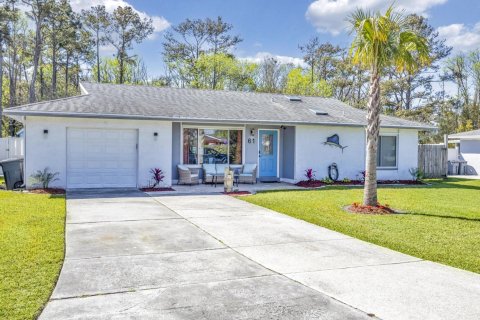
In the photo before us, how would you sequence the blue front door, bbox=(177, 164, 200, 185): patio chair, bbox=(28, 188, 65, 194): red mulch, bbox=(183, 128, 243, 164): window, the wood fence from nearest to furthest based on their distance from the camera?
1. bbox=(28, 188, 65, 194): red mulch
2. bbox=(177, 164, 200, 185): patio chair
3. bbox=(183, 128, 243, 164): window
4. the blue front door
5. the wood fence

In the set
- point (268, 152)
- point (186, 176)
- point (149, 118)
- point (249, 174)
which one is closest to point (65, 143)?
point (149, 118)

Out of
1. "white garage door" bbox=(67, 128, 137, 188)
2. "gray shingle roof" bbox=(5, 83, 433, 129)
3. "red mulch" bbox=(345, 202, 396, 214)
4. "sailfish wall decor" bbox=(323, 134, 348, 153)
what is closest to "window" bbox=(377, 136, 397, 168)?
"gray shingle roof" bbox=(5, 83, 433, 129)

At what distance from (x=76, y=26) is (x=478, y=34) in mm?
33201

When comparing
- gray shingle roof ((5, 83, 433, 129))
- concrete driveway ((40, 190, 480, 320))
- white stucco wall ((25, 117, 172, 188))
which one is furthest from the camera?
gray shingle roof ((5, 83, 433, 129))

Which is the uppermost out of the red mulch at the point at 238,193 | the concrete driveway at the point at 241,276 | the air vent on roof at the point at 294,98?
the air vent on roof at the point at 294,98

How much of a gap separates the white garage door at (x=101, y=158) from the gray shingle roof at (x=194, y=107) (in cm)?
89

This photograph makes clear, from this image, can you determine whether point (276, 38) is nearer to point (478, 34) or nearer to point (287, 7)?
point (287, 7)

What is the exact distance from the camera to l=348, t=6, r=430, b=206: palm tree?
1011 centimetres

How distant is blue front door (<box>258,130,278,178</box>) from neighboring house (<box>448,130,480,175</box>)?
13.4 meters

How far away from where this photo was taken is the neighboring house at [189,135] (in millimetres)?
13125

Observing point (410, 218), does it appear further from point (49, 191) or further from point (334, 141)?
point (49, 191)

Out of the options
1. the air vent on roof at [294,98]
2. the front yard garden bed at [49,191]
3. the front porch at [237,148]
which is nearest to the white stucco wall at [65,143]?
the front yard garden bed at [49,191]

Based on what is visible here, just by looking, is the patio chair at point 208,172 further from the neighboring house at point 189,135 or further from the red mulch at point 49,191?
the red mulch at point 49,191

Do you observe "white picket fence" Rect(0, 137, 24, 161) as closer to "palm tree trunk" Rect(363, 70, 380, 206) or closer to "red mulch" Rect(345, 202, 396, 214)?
"red mulch" Rect(345, 202, 396, 214)
